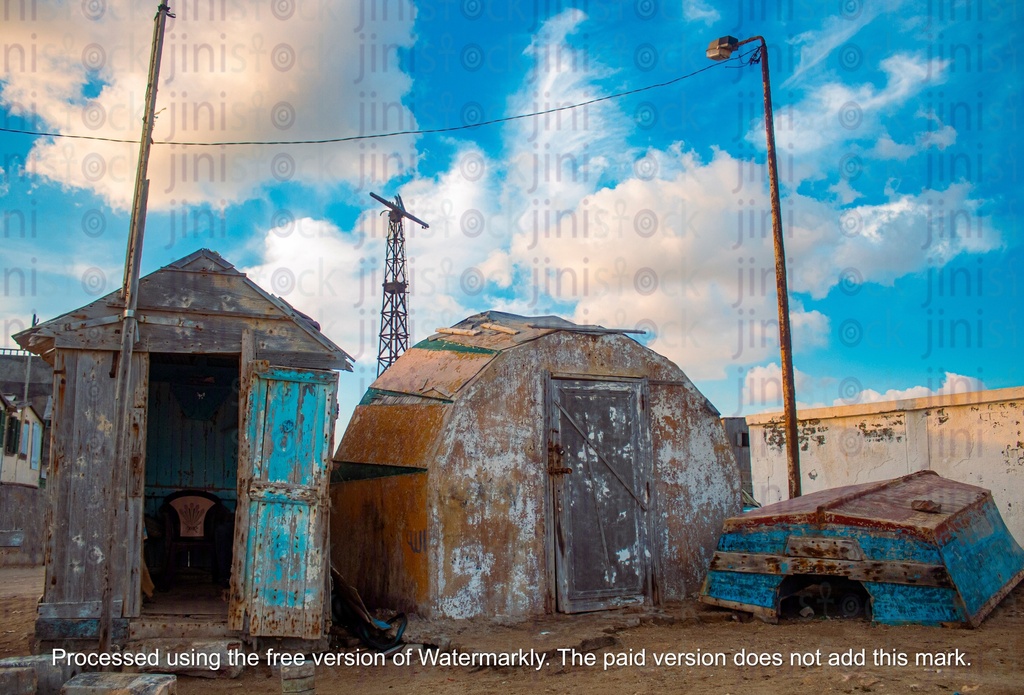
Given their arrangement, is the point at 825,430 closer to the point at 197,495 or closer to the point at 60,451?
the point at 197,495

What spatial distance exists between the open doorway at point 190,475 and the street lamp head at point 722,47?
25.3 ft

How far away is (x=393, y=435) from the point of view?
884 cm

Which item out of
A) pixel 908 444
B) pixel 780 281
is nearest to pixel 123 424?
pixel 780 281

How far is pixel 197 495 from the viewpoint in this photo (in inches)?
349

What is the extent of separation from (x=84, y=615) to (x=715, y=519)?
6626 mm

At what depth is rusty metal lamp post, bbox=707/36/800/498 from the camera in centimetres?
1094

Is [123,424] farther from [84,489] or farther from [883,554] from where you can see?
[883,554]

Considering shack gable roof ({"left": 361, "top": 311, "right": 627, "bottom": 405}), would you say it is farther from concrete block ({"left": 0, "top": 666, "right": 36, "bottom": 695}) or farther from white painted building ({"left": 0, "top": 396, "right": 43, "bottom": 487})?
white painted building ({"left": 0, "top": 396, "right": 43, "bottom": 487})

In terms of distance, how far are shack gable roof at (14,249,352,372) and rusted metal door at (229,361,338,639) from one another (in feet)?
1.00

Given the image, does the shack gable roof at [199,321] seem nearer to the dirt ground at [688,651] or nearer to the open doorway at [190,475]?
the open doorway at [190,475]

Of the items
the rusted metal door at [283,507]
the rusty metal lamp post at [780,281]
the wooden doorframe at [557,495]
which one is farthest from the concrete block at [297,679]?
the rusty metal lamp post at [780,281]

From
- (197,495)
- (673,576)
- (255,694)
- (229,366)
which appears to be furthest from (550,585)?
(229,366)

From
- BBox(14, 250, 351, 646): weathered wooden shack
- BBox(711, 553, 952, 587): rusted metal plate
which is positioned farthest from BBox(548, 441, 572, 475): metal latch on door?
BBox(14, 250, 351, 646): weathered wooden shack

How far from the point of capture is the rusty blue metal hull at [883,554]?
23.6 feet
